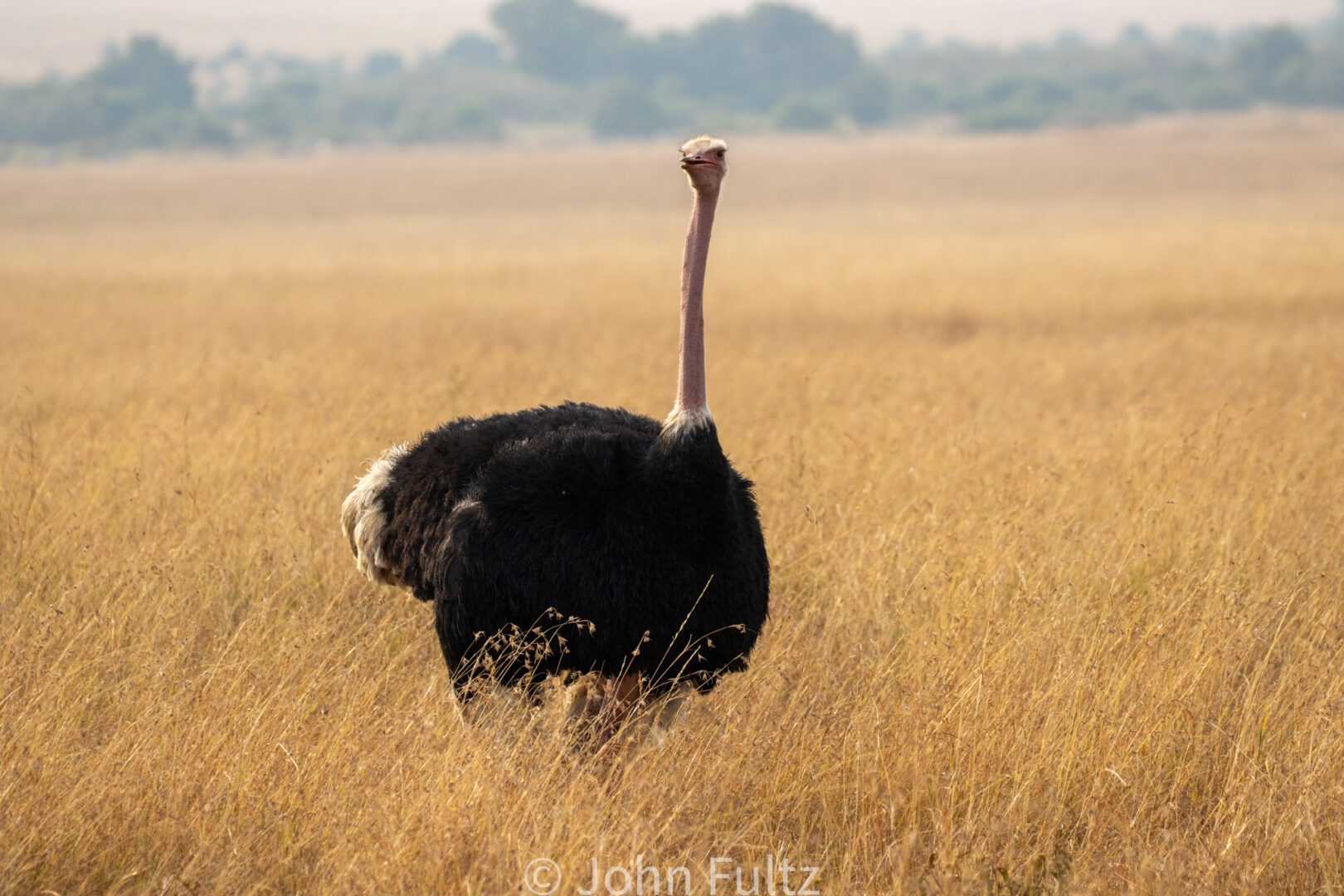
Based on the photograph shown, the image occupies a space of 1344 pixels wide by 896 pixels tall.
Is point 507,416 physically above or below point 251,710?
above

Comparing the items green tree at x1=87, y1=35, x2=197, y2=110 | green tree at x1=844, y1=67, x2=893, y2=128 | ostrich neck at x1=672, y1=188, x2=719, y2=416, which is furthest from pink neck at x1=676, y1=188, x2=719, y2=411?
green tree at x1=87, y1=35, x2=197, y2=110

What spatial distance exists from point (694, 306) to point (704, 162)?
0.39 metres

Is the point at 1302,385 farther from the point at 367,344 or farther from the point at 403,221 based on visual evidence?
the point at 403,221

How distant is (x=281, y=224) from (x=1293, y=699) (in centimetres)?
3712

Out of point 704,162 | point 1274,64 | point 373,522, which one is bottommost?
point 373,522

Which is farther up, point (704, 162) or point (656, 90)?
point (656, 90)

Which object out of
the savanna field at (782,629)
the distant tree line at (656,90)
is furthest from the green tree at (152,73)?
the savanna field at (782,629)

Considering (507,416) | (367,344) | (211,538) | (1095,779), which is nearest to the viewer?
(1095,779)

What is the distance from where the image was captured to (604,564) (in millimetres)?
3770

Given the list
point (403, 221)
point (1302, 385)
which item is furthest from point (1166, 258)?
point (403, 221)

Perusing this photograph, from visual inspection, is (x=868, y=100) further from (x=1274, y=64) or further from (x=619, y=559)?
(x=619, y=559)

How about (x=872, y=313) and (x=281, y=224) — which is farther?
(x=281, y=224)

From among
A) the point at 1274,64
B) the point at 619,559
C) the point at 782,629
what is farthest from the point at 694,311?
the point at 1274,64

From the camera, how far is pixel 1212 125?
6519cm
